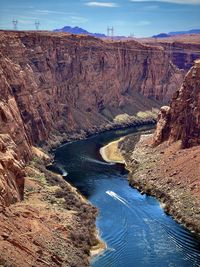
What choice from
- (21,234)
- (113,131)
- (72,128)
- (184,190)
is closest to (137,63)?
(113,131)

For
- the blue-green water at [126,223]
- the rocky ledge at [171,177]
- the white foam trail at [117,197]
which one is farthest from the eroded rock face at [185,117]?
the white foam trail at [117,197]

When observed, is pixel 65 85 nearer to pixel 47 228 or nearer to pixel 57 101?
pixel 57 101

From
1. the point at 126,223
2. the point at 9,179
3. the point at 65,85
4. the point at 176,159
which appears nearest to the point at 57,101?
the point at 65,85

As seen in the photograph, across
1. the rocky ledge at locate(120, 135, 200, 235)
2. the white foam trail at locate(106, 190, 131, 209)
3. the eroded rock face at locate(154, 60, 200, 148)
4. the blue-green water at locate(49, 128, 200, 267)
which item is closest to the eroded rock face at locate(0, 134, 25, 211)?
the blue-green water at locate(49, 128, 200, 267)

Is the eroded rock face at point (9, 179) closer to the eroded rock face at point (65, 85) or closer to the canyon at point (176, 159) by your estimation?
the eroded rock face at point (65, 85)

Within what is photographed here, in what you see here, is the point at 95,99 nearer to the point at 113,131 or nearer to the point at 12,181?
the point at 113,131

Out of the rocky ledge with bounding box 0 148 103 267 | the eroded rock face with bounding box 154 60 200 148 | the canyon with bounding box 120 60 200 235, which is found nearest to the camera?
the rocky ledge with bounding box 0 148 103 267

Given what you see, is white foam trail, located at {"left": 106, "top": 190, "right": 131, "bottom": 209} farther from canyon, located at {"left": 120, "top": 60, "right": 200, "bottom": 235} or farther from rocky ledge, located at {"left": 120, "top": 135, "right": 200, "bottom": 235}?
canyon, located at {"left": 120, "top": 60, "right": 200, "bottom": 235}

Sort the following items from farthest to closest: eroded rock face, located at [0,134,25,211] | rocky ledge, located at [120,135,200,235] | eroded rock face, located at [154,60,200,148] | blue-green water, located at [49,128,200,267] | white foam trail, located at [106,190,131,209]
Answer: eroded rock face, located at [154,60,200,148] → white foam trail, located at [106,190,131,209] → rocky ledge, located at [120,135,200,235] → blue-green water, located at [49,128,200,267] → eroded rock face, located at [0,134,25,211]
